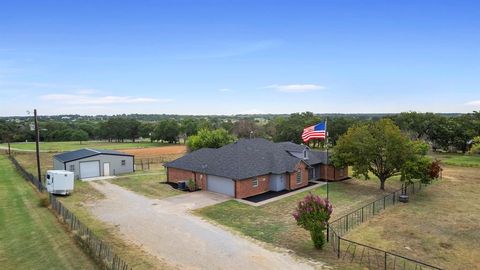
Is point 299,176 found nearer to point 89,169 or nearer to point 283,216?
point 283,216

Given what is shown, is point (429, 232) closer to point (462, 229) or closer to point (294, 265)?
point (462, 229)

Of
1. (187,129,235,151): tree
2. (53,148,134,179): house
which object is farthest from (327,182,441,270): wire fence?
(187,129,235,151): tree

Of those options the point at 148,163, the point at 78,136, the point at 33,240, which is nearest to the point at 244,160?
the point at 33,240

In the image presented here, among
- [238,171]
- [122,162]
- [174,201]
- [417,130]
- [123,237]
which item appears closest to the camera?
[123,237]

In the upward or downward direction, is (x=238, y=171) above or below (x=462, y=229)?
above

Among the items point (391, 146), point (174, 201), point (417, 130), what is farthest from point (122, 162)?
point (417, 130)

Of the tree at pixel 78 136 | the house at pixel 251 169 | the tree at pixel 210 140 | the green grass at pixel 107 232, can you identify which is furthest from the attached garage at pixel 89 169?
the tree at pixel 78 136

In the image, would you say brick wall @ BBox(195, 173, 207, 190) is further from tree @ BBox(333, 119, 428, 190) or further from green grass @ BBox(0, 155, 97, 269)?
tree @ BBox(333, 119, 428, 190)
